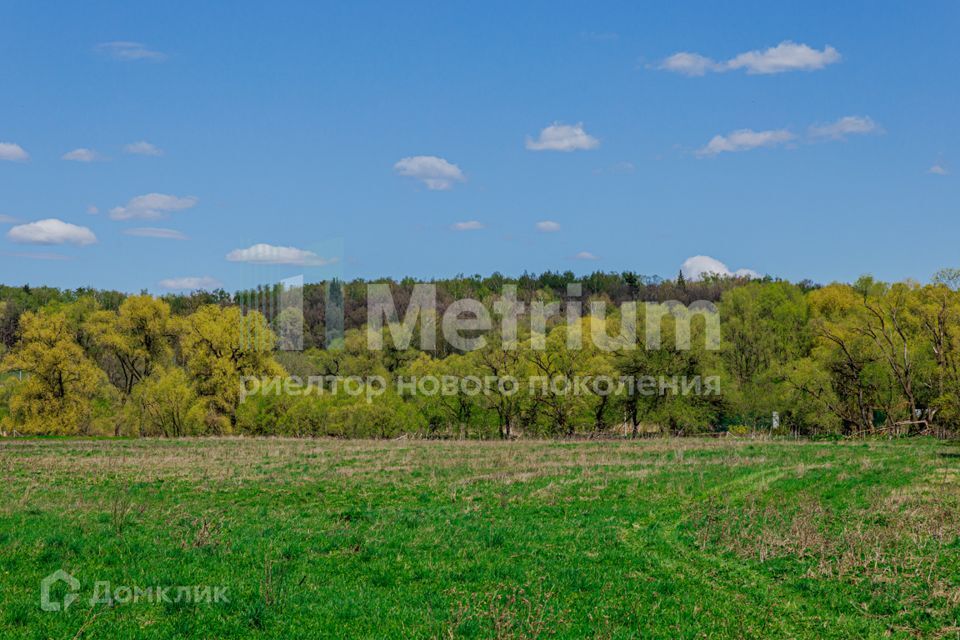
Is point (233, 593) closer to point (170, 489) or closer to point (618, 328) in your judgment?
point (170, 489)

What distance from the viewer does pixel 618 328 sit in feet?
229

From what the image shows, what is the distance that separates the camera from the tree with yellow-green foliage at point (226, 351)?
61.1 metres

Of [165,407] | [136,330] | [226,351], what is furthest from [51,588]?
[136,330]

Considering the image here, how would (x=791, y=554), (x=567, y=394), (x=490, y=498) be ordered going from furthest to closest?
(x=567, y=394), (x=490, y=498), (x=791, y=554)

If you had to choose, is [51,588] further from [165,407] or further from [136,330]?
[136,330]

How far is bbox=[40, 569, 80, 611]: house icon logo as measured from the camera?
10852mm

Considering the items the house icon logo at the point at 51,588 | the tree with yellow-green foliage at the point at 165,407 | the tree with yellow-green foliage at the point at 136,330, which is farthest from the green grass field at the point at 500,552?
the tree with yellow-green foliage at the point at 136,330

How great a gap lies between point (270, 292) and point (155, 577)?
339 feet

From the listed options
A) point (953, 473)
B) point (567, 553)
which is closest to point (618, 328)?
point (953, 473)

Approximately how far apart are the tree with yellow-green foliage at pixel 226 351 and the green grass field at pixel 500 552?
112 ft

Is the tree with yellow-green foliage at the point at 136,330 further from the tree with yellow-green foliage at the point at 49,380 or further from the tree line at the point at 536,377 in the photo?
the tree with yellow-green foliage at the point at 49,380

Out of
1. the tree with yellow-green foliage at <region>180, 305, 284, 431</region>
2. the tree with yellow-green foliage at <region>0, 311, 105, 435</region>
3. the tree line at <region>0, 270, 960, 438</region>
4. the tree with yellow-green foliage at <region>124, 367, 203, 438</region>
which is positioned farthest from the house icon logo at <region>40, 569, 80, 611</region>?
the tree with yellow-green foliage at <region>0, 311, 105, 435</region>

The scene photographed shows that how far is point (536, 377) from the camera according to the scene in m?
66.1

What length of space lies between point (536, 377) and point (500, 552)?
169 feet
